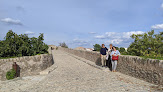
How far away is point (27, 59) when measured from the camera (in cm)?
923

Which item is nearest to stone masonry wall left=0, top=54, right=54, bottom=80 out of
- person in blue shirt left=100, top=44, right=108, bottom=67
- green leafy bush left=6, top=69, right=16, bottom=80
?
green leafy bush left=6, top=69, right=16, bottom=80

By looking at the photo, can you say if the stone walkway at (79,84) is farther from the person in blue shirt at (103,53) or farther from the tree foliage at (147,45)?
the tree foliage at (147,45)

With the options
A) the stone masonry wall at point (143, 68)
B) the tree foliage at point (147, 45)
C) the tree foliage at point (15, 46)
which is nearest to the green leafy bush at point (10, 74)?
the tree foliage at point (15, 46)

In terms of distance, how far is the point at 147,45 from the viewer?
20.5 metres

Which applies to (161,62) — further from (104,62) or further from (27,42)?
(27,42)

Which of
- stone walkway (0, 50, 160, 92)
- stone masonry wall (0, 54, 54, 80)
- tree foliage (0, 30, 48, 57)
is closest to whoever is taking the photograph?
stone walkway (0, 50, 160, 92)

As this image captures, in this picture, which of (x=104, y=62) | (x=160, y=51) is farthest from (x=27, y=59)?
(x=160, y=51)

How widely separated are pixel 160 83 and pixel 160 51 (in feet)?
50.3

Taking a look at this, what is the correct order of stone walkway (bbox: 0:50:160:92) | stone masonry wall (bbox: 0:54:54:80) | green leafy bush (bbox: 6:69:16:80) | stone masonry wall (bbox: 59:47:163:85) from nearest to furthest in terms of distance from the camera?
1. stone walkway (bbox: 0:50:160:92)
2. stone masonry wall (bbox: 59:47:163:85)
3. green leafy bush (bbox: 6:69:16:80)
4. stone masonry wall (bbox: 0:54:54:80)

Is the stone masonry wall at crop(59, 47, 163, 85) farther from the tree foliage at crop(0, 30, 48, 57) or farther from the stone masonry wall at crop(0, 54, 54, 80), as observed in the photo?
the tree foliage at crop(0, 30, 48, 57)

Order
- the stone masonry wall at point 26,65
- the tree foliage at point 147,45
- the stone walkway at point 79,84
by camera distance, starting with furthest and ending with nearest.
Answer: the tree foliage at point 147,45
the stone masonry wall at point 26,65
the stone walkway at point 79,84

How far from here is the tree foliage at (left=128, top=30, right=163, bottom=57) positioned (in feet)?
64.3

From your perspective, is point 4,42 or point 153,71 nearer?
point 153,71

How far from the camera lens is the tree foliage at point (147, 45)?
64.3 ft
